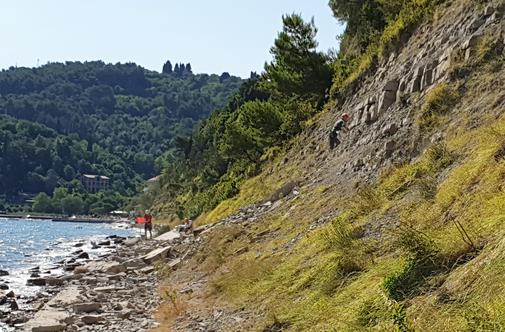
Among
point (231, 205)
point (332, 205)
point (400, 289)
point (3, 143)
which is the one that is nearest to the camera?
point (400, 289)

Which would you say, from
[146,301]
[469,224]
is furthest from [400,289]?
[146,301]

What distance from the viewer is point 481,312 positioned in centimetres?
554

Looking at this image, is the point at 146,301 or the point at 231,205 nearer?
the point at 146,301

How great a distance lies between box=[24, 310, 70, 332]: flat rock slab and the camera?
13.1 metres

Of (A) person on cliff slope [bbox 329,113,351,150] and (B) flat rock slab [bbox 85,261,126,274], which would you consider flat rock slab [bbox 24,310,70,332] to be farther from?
(A) person on cliff slope [bbox 329,113,351,150]

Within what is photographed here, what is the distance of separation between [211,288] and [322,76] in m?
19.7

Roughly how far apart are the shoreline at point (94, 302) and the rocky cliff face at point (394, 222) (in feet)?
3.94

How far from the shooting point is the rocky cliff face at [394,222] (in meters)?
7.09

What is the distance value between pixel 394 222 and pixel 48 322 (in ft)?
27.3

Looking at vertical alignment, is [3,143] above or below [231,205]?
above

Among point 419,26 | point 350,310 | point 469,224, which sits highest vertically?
point 419,26

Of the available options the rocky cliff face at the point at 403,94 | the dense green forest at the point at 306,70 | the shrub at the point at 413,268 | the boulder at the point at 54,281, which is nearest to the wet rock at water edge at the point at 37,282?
the boulder at the point at 54,281

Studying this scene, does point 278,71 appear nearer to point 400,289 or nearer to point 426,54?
point 426,54

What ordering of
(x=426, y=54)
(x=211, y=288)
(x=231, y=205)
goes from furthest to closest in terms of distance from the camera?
(x=231, y=205) → (x=426, y=54) → (x=211, y=288)
